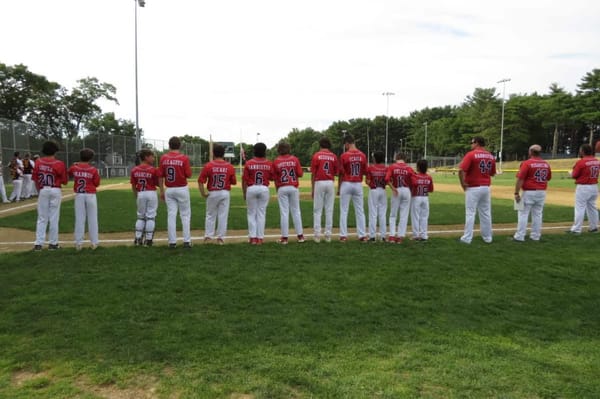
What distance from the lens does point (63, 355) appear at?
12.2 ft

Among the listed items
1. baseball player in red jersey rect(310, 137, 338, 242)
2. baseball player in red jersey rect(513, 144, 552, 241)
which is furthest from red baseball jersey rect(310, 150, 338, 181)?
baseball player in red jersey rect(513, 144, 552, 241)

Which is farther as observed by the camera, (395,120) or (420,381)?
(395,120)

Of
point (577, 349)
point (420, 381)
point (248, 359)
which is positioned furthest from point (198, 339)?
point (577, 349)

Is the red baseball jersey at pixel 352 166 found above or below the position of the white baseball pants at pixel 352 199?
above

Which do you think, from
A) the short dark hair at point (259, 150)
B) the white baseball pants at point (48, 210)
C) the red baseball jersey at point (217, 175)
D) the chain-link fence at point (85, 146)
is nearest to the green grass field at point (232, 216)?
the white baseball pants at point (48, 210)

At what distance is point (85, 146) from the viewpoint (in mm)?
36062

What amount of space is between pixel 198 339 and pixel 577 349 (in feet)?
11.6

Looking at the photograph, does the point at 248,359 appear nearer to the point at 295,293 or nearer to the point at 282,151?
the point at 295,293

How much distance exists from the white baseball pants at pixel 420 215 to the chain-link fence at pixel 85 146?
2284 cm

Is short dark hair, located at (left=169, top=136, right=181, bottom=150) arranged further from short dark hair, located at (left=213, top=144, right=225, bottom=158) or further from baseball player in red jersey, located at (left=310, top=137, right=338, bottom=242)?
baseball player in red jersey, located at (left=310, top=137, right=338, bottom=242)

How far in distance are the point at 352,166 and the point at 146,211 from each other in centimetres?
403

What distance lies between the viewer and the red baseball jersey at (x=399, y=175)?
853 cm

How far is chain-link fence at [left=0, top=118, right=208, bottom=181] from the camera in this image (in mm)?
25266

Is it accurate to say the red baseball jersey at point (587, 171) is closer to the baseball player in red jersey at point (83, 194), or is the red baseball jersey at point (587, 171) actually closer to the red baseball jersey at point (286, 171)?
the red baseball jersey at point (286, 171)
